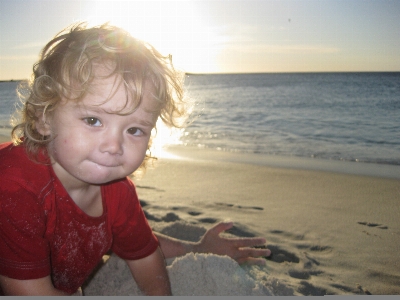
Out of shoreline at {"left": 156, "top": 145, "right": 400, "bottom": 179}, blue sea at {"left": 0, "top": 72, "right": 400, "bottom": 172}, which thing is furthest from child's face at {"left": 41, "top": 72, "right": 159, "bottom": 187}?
shoreline at {"left": 156, "top": 145, "right": 400, "bottom": 179}

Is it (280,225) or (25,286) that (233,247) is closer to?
(280,225)

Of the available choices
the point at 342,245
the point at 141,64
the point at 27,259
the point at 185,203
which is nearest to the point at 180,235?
the point at 185,203

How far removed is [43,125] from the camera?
1518mm

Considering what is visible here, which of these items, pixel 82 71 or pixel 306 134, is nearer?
pixel 82 71

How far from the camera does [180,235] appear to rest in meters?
2.72

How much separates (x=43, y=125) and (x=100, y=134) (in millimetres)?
359

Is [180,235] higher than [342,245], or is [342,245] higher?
[342,245]

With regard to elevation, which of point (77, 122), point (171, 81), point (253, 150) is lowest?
point (253, 150)

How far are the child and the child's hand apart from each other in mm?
829

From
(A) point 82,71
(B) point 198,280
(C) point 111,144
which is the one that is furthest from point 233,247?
(A) point 82,71

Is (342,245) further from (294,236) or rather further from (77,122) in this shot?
(77,122)

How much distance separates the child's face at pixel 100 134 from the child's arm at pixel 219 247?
3.61 ft

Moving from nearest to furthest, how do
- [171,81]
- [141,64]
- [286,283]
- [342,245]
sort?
[141,64], [171,81], [286,283], [342,245]

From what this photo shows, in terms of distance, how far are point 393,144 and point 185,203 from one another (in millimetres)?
4240
